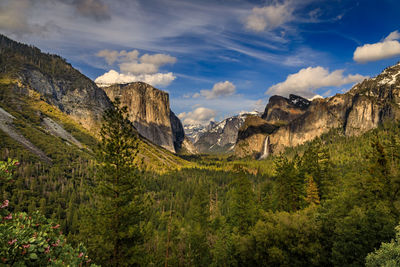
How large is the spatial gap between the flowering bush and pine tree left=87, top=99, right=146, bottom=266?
13301 millimetres

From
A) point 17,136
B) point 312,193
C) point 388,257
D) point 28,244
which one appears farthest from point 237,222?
point 17,136

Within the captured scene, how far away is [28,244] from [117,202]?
16.0 m

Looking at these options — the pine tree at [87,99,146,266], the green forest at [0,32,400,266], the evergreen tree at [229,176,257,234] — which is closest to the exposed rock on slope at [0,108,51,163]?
the green forest at [0,32,400,266]

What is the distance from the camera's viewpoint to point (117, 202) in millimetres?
21125

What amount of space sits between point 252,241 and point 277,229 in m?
4.26

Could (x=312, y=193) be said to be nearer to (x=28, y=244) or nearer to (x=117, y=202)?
(x=117, y=202)

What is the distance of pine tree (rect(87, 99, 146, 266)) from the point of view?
19.7 metres

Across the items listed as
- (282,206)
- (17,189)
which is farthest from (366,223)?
(17,189)

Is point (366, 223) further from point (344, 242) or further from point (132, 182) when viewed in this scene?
point (132, 182)

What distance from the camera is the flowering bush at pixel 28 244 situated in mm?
5707

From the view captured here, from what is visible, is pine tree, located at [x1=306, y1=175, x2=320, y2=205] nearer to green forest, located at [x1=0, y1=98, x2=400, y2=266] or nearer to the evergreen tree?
green forest, located at [x1=0, y1=98, x2=400, y2=266]

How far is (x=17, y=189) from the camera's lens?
107 meters

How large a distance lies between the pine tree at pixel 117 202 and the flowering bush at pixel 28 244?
524 inches

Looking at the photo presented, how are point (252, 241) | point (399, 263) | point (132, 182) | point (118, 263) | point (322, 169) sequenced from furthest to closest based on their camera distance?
point (322, 169), point (252, 241), point (132, 182), point (118, 263), point (399, 263)
